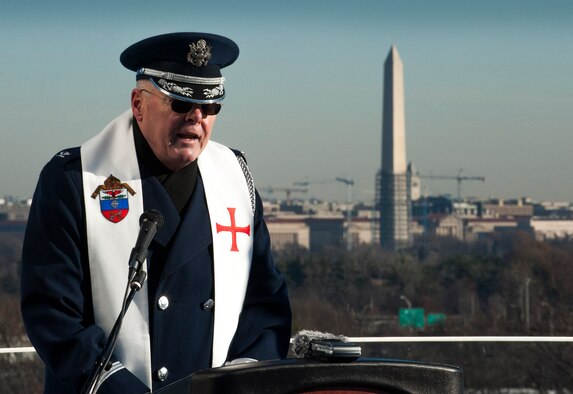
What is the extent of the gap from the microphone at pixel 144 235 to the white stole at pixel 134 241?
0.61 feet

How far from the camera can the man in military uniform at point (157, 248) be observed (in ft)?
10.3

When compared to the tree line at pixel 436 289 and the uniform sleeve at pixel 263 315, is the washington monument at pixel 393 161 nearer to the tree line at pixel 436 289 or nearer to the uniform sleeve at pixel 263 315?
the tree line at pixel 436 289

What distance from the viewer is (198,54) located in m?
3.30

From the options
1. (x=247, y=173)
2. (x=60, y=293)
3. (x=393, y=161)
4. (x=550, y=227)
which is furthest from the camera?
(x=393, y=161)

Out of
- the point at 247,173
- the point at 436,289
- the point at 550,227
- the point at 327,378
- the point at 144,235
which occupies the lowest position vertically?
the point at 327,378

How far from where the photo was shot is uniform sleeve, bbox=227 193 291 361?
330 cm

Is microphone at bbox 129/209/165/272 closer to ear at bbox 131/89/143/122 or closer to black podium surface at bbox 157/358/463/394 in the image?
ear at bbox 131/89/143/122

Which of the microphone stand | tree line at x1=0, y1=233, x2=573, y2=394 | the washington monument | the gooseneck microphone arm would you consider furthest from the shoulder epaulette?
Result: the washington monument

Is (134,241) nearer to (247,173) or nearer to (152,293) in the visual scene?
→ (152,293)

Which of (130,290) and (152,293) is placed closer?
(130,290)

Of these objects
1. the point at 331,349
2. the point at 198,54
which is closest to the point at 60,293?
the point at 198,54

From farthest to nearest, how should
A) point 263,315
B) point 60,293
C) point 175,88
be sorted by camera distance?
point 263,315
point 175,88
point 60,293

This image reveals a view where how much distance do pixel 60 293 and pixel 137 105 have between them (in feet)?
1.47

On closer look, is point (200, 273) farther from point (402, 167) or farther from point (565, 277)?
point (402, 167)
